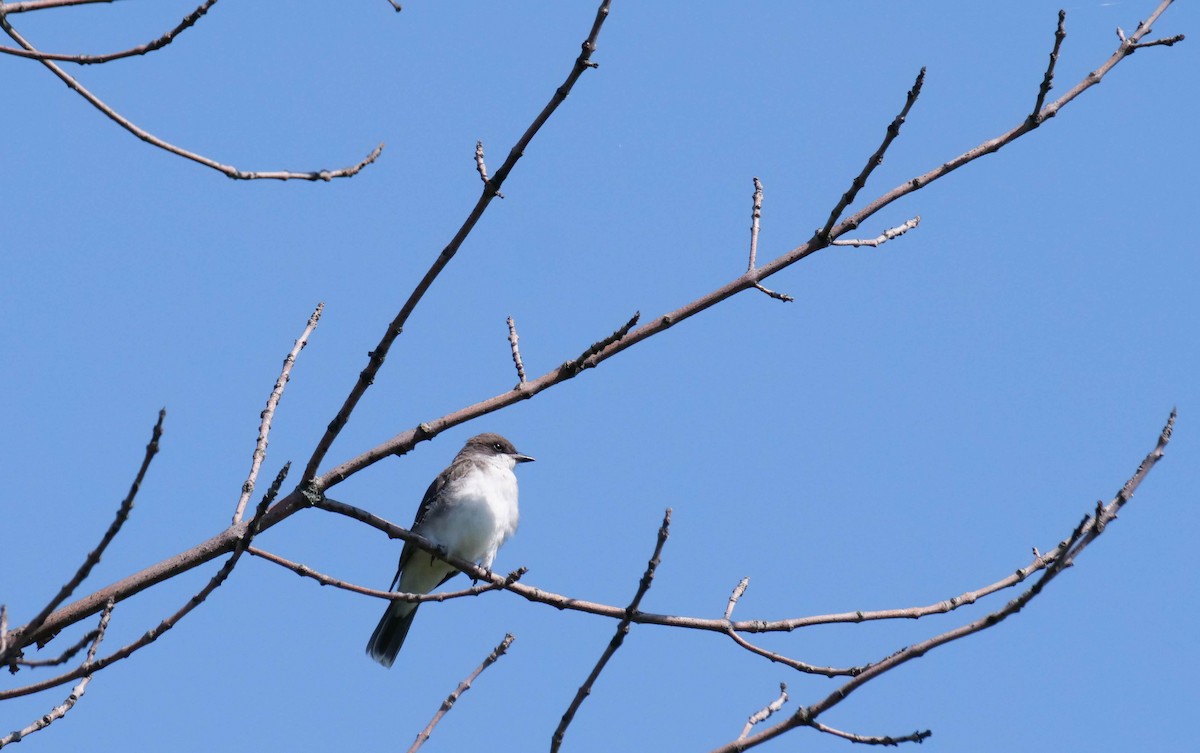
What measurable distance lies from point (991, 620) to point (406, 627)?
254 inches

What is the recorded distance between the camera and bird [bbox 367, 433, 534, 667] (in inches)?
351

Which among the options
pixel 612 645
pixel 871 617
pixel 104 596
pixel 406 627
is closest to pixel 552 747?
pixel 612 645

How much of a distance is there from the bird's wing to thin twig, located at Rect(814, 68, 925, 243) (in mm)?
5347

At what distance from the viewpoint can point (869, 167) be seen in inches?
162

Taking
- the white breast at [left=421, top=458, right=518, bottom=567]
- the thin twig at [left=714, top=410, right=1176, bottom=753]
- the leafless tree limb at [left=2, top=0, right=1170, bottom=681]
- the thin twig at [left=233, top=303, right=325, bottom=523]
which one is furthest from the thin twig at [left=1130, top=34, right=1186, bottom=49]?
the white breast at [left=421, top=458, right=518, bottom=567]

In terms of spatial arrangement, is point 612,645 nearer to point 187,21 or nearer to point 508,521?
point 187,21

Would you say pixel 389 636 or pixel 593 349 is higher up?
pixel 389 636

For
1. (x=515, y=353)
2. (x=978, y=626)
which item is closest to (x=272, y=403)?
(x=515, y=353)

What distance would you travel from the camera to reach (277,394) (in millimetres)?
4887

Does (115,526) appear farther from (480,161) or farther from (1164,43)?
(1164,43)

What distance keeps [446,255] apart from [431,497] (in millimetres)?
5745

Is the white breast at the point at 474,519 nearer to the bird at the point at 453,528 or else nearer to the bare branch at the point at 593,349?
the bird at the point at 453,528

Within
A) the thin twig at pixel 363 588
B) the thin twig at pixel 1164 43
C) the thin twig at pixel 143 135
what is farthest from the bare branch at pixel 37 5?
the thin twig at pixel 1164 43

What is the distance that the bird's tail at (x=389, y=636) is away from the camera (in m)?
8.94
